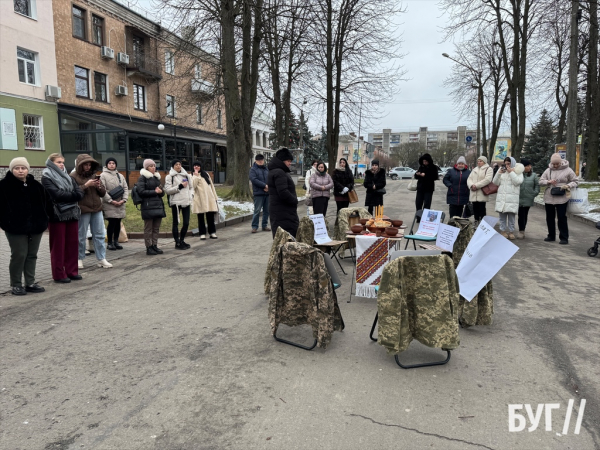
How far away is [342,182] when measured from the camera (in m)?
10.1

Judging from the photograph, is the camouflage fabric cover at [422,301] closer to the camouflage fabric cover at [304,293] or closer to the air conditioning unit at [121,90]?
the camouflage fabric cover at [304,293]

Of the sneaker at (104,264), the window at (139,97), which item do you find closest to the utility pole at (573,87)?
the sneaker at (104,264)

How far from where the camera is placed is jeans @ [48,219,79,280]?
651cm

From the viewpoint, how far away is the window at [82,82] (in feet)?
79.0

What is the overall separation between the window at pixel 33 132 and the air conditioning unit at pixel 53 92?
130 centimetres

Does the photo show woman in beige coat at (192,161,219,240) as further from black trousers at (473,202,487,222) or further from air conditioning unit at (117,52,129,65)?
air conditioning unit at (117,52,129,65)

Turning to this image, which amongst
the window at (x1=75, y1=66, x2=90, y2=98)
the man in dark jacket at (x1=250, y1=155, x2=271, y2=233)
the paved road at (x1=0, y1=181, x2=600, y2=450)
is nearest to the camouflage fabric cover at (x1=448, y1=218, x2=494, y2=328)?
the paved road at (x1=0, y1=181, x2=600, y2=450)

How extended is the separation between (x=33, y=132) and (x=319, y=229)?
20.7m

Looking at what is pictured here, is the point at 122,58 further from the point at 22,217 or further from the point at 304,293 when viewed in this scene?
the point at 304,293

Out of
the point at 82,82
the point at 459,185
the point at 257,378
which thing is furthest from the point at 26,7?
the point at 257,378

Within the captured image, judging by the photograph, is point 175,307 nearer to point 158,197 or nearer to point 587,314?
point 158,197

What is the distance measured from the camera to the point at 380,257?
561 cm

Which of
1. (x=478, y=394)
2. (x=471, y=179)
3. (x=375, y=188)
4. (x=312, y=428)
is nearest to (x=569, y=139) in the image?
(x=471, y=179)

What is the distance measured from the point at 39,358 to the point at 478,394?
382 centimetres
